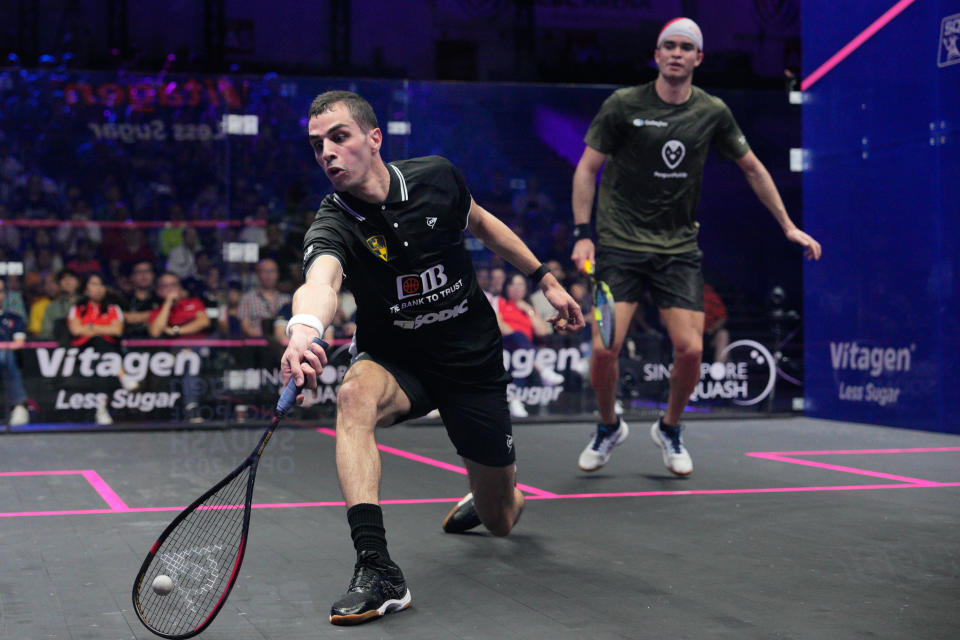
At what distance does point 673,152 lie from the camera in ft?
16.5

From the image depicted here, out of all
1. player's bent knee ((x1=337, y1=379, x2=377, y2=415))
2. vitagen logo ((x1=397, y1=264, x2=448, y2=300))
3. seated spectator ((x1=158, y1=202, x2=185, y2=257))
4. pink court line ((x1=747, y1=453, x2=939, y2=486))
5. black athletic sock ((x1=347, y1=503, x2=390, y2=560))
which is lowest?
pink court line ((x1=747, y1=453, x2=939, y2=486))

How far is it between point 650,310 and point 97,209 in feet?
12.5

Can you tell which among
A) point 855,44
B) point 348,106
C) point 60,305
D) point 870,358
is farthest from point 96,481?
point 855,44

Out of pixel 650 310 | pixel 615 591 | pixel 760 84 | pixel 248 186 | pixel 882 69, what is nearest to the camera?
pixel 615 591

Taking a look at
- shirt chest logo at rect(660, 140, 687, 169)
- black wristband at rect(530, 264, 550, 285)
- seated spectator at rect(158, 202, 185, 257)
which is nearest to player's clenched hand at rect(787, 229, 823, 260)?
shirt chest logo at rect(660, 140, 687, 169)

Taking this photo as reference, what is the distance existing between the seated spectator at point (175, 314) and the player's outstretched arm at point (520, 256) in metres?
4.99

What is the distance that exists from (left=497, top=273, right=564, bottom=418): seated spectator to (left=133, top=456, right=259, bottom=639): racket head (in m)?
5.51

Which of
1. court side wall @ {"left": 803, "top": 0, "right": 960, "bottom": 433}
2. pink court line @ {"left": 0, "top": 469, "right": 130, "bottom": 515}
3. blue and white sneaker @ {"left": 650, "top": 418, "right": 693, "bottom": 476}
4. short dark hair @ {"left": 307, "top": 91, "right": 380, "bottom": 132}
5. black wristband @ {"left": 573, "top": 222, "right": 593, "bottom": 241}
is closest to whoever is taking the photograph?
short dark hair @ {"left": 307, "top": 91, "right": 380, "bottom": 132}

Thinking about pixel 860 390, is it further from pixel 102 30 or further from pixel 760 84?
pixel 102 30

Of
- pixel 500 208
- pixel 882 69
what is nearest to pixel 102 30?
pixel 500 208

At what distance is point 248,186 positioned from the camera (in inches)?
317

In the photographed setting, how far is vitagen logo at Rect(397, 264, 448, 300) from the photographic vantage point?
311 cm

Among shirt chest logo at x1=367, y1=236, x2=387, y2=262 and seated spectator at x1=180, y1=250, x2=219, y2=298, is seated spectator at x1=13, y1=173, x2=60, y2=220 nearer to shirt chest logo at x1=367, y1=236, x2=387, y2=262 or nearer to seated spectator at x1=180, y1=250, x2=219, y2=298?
seated spectator at x1=180, y1=250, x2=219, y2=298

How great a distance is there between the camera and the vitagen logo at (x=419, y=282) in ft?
10.2
